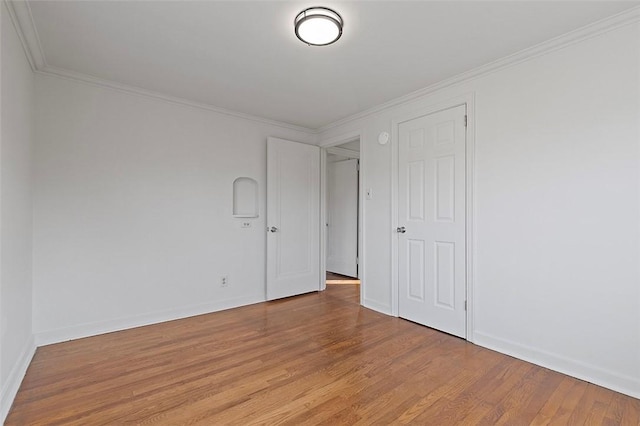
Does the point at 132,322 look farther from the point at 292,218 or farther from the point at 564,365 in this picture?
the point at 564,365

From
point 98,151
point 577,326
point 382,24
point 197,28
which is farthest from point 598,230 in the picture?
point 98,151

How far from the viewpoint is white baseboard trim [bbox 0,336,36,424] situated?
1.71 metres

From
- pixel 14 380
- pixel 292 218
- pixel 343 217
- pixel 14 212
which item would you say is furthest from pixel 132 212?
pixel 343 217

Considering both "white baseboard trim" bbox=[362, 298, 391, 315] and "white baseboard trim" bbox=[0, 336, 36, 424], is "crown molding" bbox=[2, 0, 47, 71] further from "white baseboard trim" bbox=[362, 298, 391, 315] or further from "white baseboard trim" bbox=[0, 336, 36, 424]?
"white baseboard trim" bbox=[362, 298, 391, 315]

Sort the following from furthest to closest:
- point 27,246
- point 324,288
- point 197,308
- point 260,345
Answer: point 324,288, point 197,308, point 260,345, point 27,246

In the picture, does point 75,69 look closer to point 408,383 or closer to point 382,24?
point 382,24

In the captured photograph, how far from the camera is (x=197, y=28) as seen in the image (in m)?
2.09

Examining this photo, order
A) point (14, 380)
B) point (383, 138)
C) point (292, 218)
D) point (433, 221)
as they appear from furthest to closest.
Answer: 1. point (292, 218)
2. point (383, 138)
3. point (433, 221)
4. point (14, 380)

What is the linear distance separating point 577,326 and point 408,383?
1252 mm

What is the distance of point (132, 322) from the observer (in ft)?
9.91

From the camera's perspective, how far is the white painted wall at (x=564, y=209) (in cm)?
194

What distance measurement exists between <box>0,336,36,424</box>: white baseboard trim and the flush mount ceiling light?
2.77 metres

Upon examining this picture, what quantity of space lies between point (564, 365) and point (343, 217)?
388 cm

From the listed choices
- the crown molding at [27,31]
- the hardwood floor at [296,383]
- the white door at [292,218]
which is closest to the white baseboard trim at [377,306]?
the hardwood floor at [296,383]
